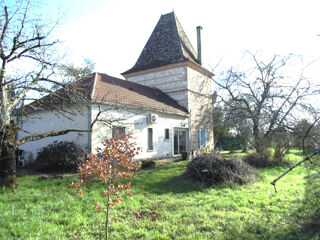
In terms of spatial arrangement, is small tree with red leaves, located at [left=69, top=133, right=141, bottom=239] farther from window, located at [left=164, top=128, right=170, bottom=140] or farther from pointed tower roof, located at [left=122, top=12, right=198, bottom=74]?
pointed tower roof, located at [left=122, top=12, right=198, bottom=74]

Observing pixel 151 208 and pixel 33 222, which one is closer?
pixel 33 222

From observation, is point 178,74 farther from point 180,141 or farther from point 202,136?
point 202,136

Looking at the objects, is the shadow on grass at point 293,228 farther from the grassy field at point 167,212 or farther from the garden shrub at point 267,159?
the garden shrub at point 267,159

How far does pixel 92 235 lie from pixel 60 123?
9.81 m

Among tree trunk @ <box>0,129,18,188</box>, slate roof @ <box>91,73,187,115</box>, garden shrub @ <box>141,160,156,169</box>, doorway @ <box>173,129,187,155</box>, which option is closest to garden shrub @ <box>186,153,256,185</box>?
garden shrub @ <box>141,160,156,169</box>

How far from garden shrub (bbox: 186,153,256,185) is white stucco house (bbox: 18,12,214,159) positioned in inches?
143

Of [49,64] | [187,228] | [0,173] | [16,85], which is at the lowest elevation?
[187,228]

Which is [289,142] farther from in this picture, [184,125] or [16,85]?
[16,85]

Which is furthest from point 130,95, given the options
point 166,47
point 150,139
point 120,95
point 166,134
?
point 166,47

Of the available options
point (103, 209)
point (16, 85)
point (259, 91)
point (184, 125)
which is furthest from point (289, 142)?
point (16, 85)

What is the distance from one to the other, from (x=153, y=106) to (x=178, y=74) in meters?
5.66

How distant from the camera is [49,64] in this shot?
27.1 ft

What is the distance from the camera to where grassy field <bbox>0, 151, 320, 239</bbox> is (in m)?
4.88

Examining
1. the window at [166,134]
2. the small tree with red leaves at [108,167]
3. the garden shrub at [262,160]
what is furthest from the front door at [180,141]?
the small tree with red leaves at [108,167]
